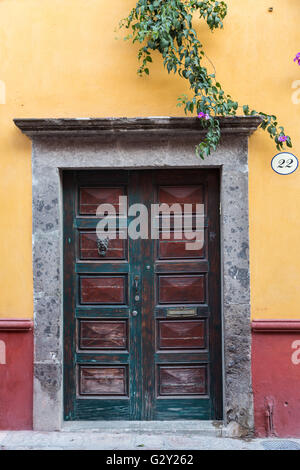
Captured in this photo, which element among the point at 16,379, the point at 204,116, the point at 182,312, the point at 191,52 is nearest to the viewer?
the point at 204,116

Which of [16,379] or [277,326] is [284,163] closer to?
[277,326]

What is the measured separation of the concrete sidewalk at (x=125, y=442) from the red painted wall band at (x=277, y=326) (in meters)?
0.93

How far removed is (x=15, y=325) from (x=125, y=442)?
54.1 inches

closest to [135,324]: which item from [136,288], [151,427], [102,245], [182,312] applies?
[136,288]

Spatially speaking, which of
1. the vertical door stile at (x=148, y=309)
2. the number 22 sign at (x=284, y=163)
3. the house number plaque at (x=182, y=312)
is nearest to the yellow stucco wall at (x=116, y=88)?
the number 22 sign at (x=284, y=163)

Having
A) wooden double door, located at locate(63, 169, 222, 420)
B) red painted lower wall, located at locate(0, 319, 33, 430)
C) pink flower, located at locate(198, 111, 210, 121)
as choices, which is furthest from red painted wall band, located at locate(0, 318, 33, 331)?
pink flower, located at locate(198, 111, 210, 121)

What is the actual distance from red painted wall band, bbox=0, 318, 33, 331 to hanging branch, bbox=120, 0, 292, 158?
2092mm

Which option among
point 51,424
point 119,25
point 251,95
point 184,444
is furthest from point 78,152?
point 184,444

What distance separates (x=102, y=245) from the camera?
172 inches

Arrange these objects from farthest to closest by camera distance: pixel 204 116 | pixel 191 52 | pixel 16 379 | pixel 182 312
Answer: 1. pixel 182 312
2. pixel 16 379
3. pixel 191 52
4. pixel 204 116

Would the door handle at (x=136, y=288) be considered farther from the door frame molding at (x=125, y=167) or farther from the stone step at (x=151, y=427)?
the stone step at (x=151, y=427)

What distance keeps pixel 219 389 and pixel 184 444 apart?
0.61 m

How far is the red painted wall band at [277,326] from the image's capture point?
4.07m

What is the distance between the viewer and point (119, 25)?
13.9ft
